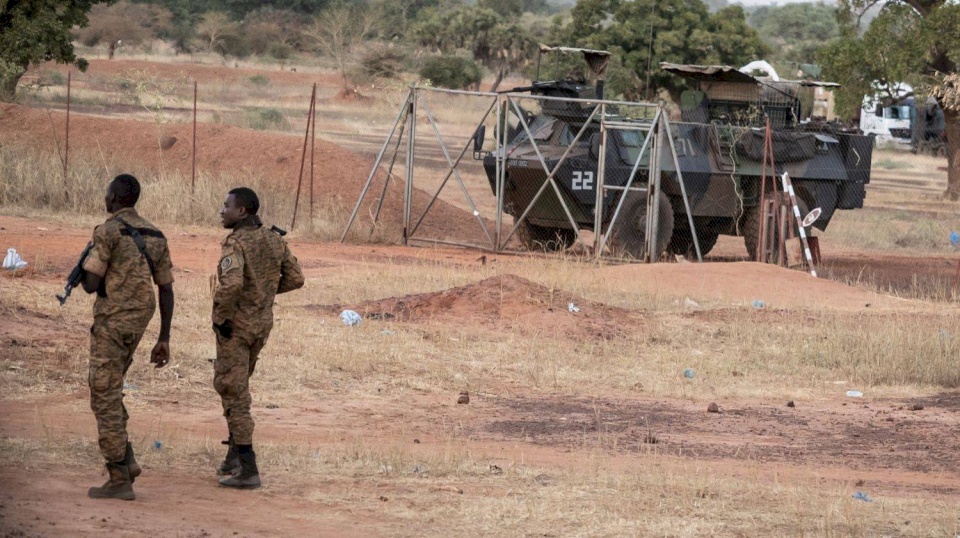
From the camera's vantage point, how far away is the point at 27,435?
8.01 metres

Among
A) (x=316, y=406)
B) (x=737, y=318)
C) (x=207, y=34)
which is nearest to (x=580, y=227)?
(x=737, y=318)

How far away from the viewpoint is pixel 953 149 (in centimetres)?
3256

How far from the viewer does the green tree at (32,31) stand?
976 inches

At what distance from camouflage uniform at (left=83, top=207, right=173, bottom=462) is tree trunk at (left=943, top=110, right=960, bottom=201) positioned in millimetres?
27482

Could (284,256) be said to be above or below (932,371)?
above

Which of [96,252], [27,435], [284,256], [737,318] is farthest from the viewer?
[737,318]

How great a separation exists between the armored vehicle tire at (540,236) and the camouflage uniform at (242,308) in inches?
526

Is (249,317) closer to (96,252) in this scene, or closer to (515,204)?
(96,252)

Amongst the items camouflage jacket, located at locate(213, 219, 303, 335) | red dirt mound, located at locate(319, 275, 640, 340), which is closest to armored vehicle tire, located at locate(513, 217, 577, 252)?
red dirt mound, located at locate(319, 275, 640, 340)

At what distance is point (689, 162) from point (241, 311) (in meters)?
12.7

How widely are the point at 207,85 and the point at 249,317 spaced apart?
42.3 metres

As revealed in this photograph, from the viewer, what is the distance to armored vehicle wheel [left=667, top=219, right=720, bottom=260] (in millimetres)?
19847

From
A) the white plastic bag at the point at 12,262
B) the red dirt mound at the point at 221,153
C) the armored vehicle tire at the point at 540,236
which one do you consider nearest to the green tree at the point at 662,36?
the red dirt mound at the point at 221,153

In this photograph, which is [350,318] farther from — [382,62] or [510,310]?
[382,62]
